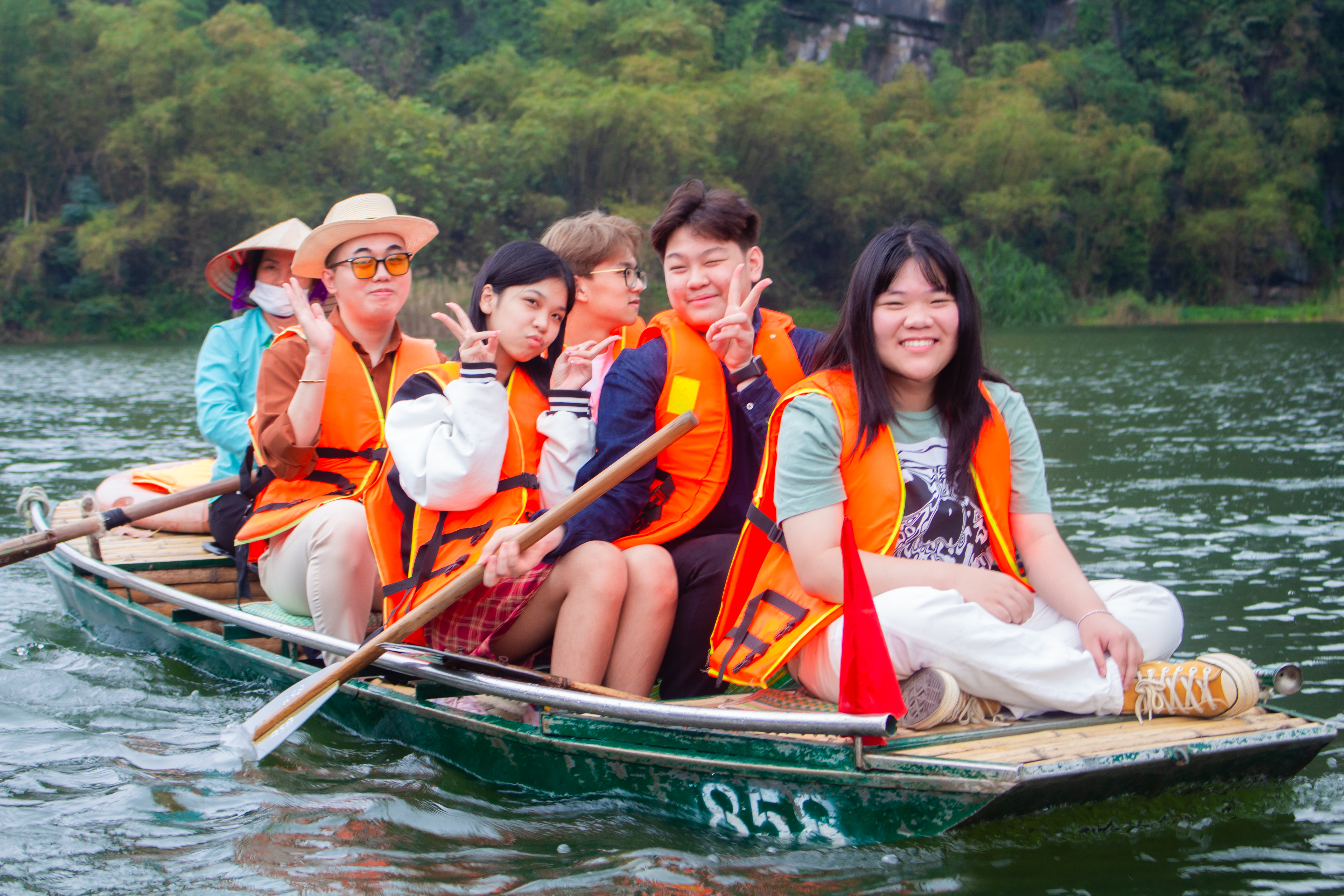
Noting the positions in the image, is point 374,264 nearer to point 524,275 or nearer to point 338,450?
point 338,450

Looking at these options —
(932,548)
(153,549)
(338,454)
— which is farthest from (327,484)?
(932,548)

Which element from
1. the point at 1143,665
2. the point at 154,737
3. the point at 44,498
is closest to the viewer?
the point at 1143,665

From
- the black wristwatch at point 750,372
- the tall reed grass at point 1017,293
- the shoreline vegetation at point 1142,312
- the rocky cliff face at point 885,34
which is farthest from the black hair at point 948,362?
the rocky cliff face at point 885,34

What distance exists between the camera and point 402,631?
119 inches

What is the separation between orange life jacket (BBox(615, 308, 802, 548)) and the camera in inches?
127

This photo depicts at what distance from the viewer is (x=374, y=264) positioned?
12.5ft

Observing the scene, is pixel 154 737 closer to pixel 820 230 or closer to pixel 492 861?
pixel 492 861

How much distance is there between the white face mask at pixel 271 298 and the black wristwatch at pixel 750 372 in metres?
2.45

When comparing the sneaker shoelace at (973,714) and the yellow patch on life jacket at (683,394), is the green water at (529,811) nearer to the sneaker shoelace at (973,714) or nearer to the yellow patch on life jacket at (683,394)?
the sneaker shoelace at (973,714)

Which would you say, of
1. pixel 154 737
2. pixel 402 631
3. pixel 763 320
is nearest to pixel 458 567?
pixel 402 631

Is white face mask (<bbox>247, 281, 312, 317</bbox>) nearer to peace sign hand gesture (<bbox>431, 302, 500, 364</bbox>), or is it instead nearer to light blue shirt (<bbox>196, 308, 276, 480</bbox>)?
light blue shirt (<bbox>196, 308, 276, 480</bbox>)

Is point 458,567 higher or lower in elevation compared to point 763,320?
lower

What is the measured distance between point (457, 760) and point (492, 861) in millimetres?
528

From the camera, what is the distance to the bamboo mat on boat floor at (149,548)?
4.81 m
